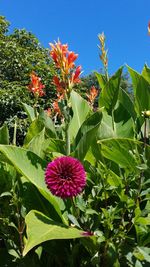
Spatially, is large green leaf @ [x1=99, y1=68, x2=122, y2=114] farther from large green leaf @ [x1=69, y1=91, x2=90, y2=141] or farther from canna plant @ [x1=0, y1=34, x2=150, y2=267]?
canna plant @ [x1=0, y1=34, x2=150, y2=267]

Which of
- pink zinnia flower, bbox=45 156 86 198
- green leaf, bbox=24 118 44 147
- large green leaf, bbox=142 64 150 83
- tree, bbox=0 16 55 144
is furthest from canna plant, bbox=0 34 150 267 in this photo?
tree, bbox=0 16 55 144

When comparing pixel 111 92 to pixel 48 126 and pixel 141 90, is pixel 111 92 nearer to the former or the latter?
pixel 141 90

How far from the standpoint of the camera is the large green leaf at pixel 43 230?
1.08 metres

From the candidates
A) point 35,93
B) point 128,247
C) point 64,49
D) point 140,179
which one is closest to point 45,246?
point 128,247

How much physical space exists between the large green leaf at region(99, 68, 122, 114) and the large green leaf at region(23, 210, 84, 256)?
682 mm

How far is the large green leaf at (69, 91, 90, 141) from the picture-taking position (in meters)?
1.76

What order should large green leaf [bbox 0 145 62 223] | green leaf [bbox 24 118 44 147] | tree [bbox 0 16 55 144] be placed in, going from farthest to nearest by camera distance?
tree [bbox 0 16 55 144], green leaf [bbox 24 118 44 147], large green leaf [bbox 0 145 62 223]

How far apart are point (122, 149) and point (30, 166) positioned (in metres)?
0.29

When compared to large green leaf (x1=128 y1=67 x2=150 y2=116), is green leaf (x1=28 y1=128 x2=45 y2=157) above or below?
below

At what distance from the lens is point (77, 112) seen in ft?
6.00

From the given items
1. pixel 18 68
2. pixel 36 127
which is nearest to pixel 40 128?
pixel 36 127

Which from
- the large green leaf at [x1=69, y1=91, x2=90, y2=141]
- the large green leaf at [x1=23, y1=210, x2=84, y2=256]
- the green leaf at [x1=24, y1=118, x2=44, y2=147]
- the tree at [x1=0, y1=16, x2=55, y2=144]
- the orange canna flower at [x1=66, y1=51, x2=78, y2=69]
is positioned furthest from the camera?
the tree at [x1=0, y1=16, x2=55, y2=144]

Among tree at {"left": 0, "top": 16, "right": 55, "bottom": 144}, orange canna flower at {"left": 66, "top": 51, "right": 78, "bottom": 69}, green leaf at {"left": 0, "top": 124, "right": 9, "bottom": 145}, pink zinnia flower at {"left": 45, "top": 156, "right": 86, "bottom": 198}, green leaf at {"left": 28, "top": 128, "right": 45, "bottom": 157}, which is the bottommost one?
pink zinnia flower at {"left": 45, "top": 156, "right": 86, "bottom": 198}

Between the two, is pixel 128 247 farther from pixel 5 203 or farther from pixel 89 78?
pixel 89 78
